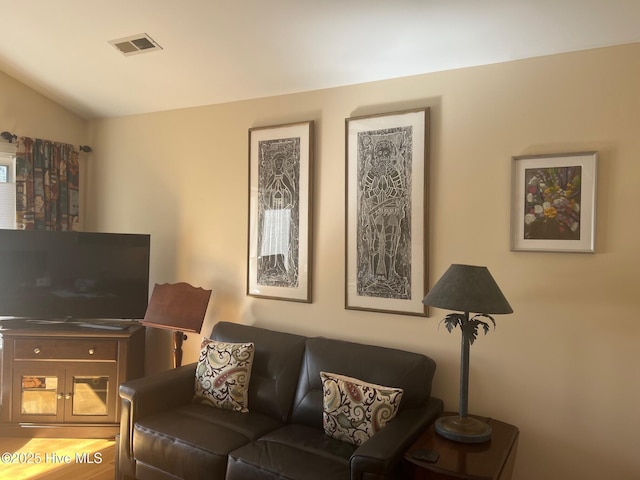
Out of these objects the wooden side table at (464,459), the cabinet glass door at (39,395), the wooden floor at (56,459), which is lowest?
the wooden floor at (56,459)

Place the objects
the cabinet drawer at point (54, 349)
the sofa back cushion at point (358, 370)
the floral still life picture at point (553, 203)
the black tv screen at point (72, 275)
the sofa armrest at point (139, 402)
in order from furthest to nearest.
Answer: the black tv screen at point (72, 275), the cabinet drawer at point (54, 349), the sofa armrest at point (139, 402), the sofa back cushion at point (358, 370), the floral still life picture at point (553, 203)

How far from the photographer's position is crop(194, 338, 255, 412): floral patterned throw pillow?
9.12 feet

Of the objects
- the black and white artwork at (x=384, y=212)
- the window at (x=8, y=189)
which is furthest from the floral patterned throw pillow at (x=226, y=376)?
the window at (x=8, y=189)

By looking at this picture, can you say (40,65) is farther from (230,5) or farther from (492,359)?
(492,359)

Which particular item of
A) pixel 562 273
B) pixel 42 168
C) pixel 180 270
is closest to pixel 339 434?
pixel 562 273

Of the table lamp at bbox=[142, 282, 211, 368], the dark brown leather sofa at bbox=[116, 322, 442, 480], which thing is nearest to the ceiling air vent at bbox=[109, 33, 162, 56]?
the table lamp at bbox=[142, 282, 211, 368]

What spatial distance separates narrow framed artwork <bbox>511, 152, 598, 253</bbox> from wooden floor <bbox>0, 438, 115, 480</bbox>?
110 inches

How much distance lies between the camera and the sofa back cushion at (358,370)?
2.49 meters

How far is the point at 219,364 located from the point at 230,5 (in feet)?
6.61

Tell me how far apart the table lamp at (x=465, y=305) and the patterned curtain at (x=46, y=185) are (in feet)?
10.5

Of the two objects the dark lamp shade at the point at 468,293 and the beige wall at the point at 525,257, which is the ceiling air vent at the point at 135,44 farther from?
the dark lamp shade at the point at 468,293

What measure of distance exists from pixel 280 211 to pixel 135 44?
139 centimetres

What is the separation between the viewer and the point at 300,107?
3.18m

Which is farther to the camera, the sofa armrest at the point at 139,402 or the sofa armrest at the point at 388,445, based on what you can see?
the sofa armrest at the point at 139,402
